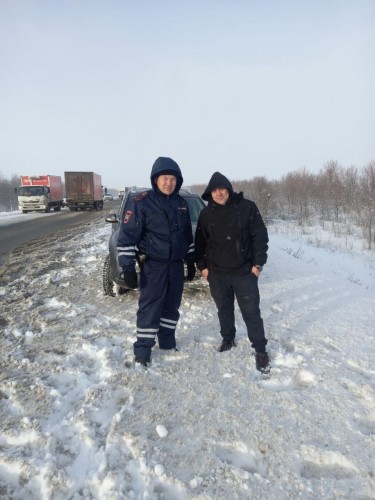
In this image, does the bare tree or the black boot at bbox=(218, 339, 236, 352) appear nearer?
the black boot at bbox=(218, 339, 236, 352)

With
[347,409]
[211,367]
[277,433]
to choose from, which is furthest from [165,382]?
[347,409]

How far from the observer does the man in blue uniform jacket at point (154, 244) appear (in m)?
2.89

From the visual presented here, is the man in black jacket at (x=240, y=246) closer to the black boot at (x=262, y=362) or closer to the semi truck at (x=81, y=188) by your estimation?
the black boot at (x=262, y=362)

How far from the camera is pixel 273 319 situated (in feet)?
13.5

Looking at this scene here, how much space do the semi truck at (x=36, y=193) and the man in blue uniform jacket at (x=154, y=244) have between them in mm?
24416

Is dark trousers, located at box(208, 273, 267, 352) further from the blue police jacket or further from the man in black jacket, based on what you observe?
the blue police jacket

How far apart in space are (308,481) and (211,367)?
4.17 ft

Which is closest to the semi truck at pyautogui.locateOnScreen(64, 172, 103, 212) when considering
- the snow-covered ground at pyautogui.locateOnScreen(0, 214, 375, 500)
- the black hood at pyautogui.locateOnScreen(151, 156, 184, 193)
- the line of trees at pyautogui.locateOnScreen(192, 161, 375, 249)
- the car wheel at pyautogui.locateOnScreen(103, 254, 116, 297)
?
the line of trees at pyautogui.locateOnScreen(192, 161, 375, 249)

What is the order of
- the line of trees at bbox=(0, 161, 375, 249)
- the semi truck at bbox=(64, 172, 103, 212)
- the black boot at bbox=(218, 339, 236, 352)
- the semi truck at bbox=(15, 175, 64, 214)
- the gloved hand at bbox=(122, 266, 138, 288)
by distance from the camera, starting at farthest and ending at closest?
the semi truck at bbox=(64, 172, 103, 212), the semi truck at bbox=(15, 175, 64, 214), the line of trees at bbox=(0, 161, 375, 249), the black boot at bbox=(218, 339, 236, 352), the gloved hand at bbox=(122, 266, 138, 288)

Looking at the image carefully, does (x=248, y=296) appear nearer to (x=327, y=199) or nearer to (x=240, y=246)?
(x=240, y=246)

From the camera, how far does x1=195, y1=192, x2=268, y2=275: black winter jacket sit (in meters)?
3.02

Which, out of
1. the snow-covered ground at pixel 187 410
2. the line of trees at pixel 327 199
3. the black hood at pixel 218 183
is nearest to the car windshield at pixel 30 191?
the line of trees at pixel 327 199

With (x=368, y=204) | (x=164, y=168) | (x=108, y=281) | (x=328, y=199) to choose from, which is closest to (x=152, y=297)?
(x=164, y=168)

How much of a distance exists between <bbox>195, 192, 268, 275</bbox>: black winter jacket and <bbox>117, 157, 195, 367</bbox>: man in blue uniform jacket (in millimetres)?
330
